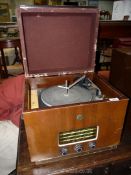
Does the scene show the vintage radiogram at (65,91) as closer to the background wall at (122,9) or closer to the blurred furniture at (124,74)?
the blurred furniture at (124,74)

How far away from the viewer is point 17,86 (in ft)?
3.51

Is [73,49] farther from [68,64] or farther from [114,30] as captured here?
[114,30]

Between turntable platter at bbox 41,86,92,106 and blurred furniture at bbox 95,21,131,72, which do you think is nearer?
turntable platter at bbox 41,86,92,106

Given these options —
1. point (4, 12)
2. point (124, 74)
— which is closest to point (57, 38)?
point (124, 74)

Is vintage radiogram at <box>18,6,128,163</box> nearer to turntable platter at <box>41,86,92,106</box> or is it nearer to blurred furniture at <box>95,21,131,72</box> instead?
turntable platter at <box>41,86,92,106</box>

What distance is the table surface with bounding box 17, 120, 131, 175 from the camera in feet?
2.05

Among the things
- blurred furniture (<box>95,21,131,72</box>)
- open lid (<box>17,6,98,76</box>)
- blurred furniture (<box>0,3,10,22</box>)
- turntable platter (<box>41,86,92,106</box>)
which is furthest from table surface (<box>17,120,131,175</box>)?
blurred furniture (<box>0,3,10,22</box>)

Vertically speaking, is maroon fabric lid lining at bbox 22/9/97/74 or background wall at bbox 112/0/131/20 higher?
background wall at bbox 112/0/131/20

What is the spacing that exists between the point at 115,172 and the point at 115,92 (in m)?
0.38

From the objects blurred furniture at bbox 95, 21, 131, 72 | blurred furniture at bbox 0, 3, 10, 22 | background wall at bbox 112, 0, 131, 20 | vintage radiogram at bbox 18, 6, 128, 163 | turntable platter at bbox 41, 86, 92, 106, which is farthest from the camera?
blurred furniture at bbox 0, 3, 10, 22

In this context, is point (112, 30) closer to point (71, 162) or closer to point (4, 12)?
point (71, 162)

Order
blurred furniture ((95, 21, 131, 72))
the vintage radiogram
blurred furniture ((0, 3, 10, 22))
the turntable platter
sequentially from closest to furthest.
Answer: the vintage radiogram < the turntable platter < blurred furniture ((95, 21, 131, 72)) < blurred furniture ((0, 3, 10, 22))

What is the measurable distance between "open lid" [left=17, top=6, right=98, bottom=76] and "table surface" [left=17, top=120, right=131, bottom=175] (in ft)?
1.26

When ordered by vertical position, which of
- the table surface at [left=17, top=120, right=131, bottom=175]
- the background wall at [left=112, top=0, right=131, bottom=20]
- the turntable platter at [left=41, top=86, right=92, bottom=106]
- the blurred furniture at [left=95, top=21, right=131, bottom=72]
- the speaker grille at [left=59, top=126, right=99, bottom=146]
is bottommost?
the table surface at [left=17, top=120, right=131, bottom=175]
